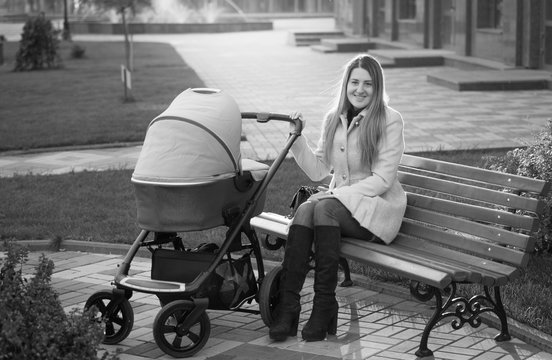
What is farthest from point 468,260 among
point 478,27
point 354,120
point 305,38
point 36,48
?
point 305,38

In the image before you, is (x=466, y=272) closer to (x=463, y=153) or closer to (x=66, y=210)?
(x=66, y=210)

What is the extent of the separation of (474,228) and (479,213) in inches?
3.3

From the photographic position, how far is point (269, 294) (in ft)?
17.9

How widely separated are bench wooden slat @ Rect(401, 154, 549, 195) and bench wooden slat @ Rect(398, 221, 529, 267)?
336 mm

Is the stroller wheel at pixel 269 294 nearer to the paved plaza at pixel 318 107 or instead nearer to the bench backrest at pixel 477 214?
the bench backrest at pixel 477 214

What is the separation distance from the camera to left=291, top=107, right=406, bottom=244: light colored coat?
547 cm

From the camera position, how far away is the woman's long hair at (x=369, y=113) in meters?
5.58

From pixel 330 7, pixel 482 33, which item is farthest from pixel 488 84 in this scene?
pixel 330 7

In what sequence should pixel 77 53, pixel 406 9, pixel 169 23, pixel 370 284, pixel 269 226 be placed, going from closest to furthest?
1. pixel 269 226
2. pixel 370 284
3. pixel 406 9
4. pixel 77 53
5. pixel 169 23

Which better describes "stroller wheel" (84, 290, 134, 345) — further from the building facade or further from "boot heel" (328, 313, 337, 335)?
the building facade

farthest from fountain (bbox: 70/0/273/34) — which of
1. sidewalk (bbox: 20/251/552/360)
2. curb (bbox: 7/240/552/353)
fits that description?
sidewalk (bbox: 20/251/552/360)

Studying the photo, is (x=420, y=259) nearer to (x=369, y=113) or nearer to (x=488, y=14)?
(x=369, y=113)

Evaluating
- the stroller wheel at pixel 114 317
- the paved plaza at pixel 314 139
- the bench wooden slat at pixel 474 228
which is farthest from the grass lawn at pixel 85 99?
the bench wooden slat at pixel 474 228

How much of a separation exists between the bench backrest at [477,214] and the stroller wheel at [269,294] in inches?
28.3
